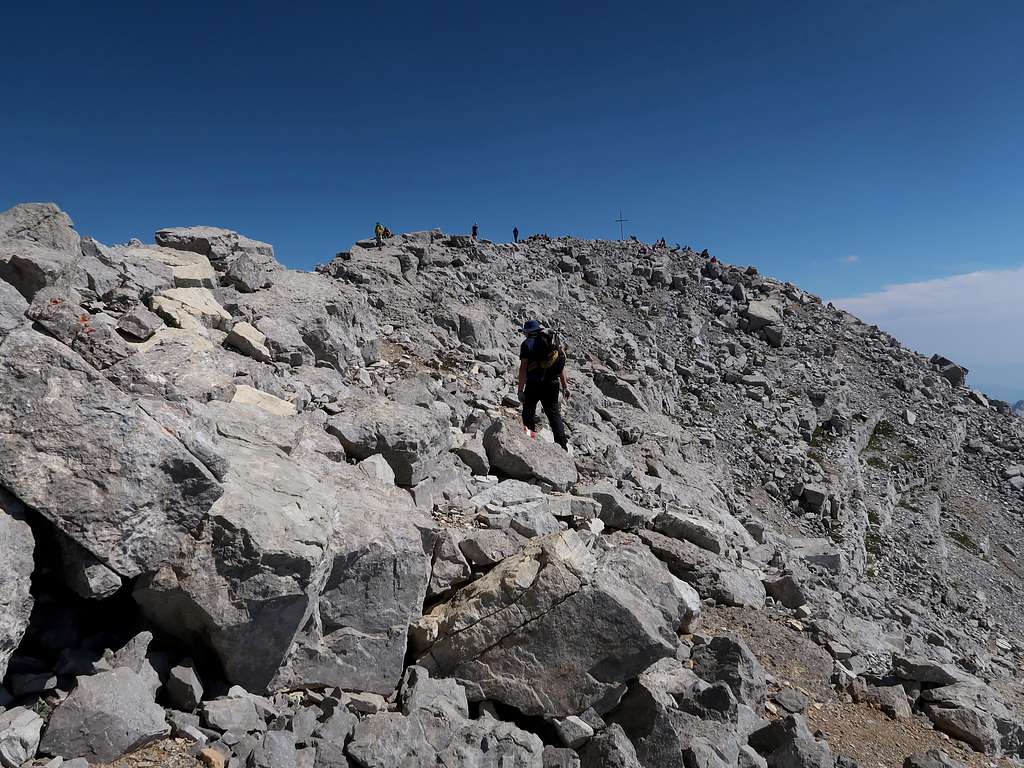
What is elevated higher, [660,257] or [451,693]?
[660,257]

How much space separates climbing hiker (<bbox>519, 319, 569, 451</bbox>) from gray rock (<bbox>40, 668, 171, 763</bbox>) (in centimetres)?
905

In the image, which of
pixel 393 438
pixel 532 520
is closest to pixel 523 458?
pixel 532 520

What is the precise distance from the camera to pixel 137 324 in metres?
8.66

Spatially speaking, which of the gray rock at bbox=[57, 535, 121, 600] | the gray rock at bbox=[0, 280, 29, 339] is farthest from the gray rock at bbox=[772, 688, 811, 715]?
the gray rock at bbox=[0, 280, 29, 339]

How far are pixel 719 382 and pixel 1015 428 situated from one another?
2105 centimetres

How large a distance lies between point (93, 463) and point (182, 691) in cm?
189

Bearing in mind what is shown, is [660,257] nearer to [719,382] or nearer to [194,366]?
[719,382]

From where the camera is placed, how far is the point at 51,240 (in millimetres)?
10195

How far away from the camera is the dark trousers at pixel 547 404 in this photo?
12.9 metres

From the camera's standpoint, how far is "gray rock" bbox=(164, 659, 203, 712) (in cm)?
449

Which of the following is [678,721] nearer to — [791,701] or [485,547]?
[791,701]

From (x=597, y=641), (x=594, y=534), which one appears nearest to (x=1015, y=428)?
(x=594, y=534)

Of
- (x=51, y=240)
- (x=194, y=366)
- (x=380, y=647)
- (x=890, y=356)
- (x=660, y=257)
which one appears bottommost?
(x=380, y=647)

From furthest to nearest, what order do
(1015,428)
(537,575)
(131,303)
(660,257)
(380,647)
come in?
1. (660,257)
2. (1015,428)
3. (131,303)
4. (537,575)
5. (380,647)
